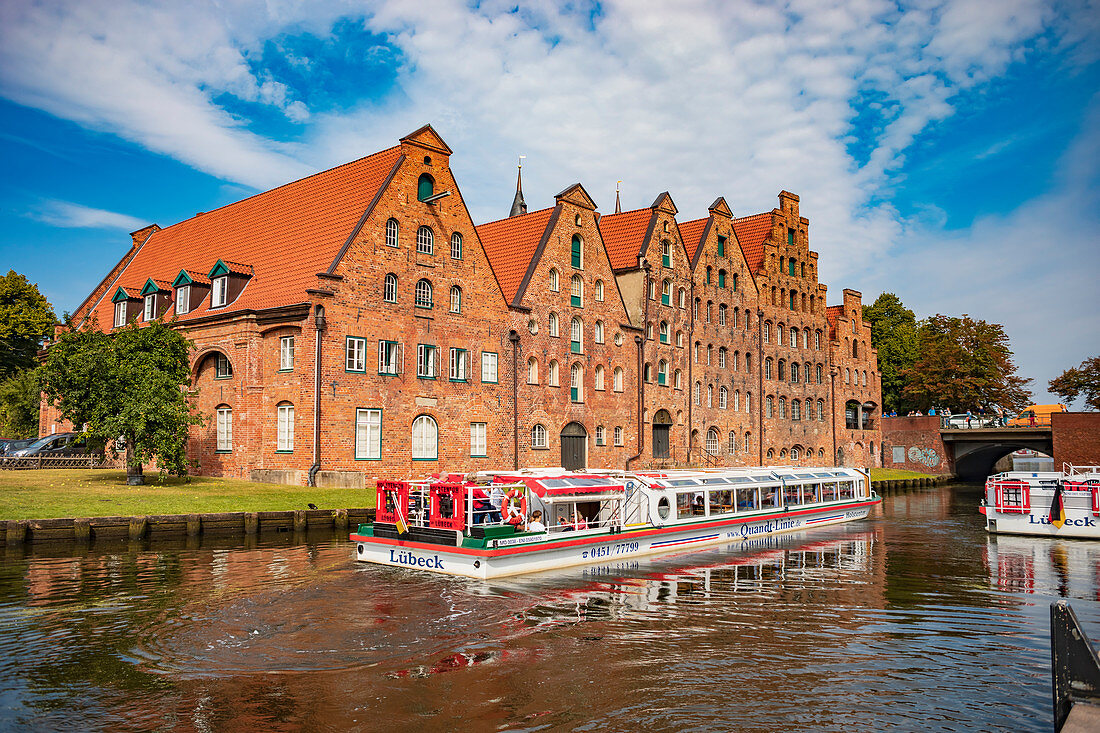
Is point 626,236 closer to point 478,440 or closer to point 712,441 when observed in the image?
point 712,441

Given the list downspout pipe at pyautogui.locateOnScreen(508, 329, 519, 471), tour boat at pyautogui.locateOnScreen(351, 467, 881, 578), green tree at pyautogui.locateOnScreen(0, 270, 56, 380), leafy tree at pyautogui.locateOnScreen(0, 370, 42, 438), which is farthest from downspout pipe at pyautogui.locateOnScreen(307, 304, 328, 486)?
green tree at pyautogui.locateOnScreen(0, 270, 56, 380)

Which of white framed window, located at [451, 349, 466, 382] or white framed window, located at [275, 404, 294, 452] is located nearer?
white framed window, located at [275, 404, 294, 452]

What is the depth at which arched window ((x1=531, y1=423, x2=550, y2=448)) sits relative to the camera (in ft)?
141

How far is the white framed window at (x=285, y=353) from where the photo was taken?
3447cm

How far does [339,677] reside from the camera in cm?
1197

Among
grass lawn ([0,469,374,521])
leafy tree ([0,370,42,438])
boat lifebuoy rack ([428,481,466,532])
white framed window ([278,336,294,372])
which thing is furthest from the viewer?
leafy tree ([0,370,42,438])

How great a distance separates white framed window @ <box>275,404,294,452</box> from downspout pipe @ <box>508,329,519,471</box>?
37.5ft

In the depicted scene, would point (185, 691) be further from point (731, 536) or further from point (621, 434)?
point (621, 434)

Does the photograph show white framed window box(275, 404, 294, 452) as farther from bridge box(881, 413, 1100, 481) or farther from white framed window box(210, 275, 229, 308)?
bridge box(881, 413, 1100, 481)

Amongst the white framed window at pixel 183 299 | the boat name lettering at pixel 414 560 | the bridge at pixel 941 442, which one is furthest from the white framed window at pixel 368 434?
the bridge at pixel 941 442

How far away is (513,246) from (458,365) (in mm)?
10157

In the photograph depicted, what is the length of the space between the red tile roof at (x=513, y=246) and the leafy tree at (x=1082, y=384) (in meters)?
55.5

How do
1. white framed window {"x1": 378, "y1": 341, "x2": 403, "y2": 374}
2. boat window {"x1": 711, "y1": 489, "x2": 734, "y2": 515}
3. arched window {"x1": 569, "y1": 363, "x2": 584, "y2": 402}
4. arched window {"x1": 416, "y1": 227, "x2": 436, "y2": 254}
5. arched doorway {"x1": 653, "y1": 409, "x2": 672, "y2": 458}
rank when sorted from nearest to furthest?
boat window {"x1": 711, "y1": 489, "x2": 734, "y2": 515}
white framed window {"x1": 378, "y1": 341, "x2": 403, "y2": 374}
arched window {"x1": 416, "y1": 227, "x2": 436, "y2": 254}
arched window {"x1": 569, "y1": 363, "x2": 584, "y2": 402}
arched doorway {"x1": 653, "y1": 409, "x2": 672, "y2": 458}

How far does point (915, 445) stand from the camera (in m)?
73.6
